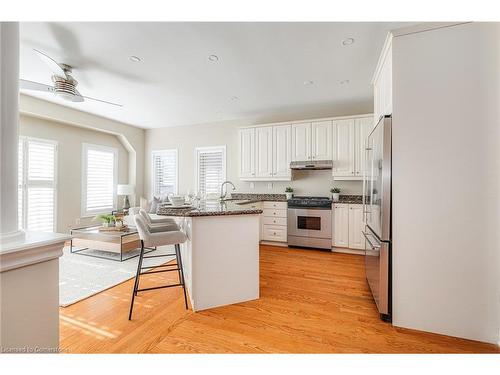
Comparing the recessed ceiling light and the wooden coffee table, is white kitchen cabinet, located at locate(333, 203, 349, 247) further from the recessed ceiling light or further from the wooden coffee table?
the wooden coffee table

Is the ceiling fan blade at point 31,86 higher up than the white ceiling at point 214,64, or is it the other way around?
the white ceiling at point 214,64

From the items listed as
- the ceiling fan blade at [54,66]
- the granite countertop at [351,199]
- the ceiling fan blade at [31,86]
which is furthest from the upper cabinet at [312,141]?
the ceiling fan blade at [31,86]

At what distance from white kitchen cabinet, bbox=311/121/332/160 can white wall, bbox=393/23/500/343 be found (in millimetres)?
2386

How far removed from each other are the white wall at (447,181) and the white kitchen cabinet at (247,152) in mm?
3235

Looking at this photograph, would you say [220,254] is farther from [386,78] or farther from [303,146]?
[303,146]

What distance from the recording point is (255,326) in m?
1.95

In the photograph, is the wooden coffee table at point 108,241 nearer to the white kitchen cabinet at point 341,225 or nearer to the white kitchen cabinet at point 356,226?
the white kitchen cabinet at point 341,225

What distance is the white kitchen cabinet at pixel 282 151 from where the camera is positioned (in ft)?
15.2

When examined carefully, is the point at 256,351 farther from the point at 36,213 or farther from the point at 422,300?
the point at 36,213

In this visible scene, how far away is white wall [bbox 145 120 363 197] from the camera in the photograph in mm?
4727

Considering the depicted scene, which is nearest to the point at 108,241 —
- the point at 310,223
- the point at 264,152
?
the point at 264,152

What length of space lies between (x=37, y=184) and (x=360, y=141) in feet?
20.2

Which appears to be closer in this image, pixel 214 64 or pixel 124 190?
pixel 214 64
